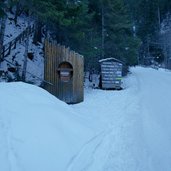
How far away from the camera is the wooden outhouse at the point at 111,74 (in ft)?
76.6

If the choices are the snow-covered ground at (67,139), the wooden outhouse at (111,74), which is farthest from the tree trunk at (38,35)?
the snow-covered ground at (67,139)

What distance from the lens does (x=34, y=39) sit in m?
24.0

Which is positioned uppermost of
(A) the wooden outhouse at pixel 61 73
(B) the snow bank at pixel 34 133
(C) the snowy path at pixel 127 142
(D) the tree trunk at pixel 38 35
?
(D) the tree trunk at pixel 38 35

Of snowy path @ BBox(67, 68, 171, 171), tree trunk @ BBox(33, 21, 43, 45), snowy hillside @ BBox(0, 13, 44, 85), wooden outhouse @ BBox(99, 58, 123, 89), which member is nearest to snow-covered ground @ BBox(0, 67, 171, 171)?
snowy path @ BBox(67, 68, 171, 171)

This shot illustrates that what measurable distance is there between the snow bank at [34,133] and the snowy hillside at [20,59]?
8984 mm

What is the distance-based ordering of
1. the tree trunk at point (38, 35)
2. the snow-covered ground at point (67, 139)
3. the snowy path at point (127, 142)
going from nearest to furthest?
1. the snow-covered ground at point (67, 139)
2. the snowy path at point (127, 142)
3. the tree trunk at point (38, 35)

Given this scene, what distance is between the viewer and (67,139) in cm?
749

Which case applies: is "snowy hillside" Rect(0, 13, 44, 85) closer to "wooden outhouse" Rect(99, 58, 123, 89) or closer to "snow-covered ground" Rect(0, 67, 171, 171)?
"wooden outhouse" Rect(99, 58, 123, 89)

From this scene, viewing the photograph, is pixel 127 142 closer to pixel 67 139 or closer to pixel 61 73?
pixel 67 139

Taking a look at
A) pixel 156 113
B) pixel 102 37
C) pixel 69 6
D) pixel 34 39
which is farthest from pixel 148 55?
pixel 156 113

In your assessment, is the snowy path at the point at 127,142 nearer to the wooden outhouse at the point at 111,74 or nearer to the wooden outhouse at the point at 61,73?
the wooden outhouse at the point at 61,73

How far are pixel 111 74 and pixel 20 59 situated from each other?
247 inches

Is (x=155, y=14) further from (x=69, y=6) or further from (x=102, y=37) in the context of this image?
(x=69, y=6)

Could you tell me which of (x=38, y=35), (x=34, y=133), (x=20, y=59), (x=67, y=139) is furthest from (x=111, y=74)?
(x=34, y=133)
